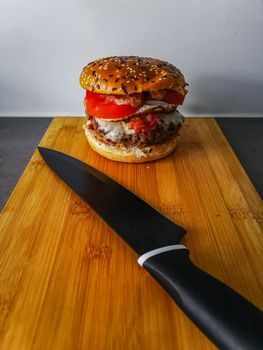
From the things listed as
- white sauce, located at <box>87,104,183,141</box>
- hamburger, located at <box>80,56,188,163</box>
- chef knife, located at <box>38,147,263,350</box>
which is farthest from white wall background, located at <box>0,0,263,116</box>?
chef knife, located at <box>38,147,263,350</box>

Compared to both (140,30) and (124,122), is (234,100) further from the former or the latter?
(124,122)

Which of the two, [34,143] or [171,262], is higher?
[171,262]

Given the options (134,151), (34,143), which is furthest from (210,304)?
(34,143)

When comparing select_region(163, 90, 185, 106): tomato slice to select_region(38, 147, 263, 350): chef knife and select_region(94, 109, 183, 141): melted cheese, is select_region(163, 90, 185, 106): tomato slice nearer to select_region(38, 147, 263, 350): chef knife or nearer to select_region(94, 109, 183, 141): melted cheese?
select_region(94, 109, 183, 141): melted cheese

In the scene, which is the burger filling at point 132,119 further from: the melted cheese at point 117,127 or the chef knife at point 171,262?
the chef knife at point 171,262

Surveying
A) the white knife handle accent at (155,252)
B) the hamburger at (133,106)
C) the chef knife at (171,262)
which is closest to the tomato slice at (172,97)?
the hamburger at (133,106)

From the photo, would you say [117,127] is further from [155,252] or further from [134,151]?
[155,252]
